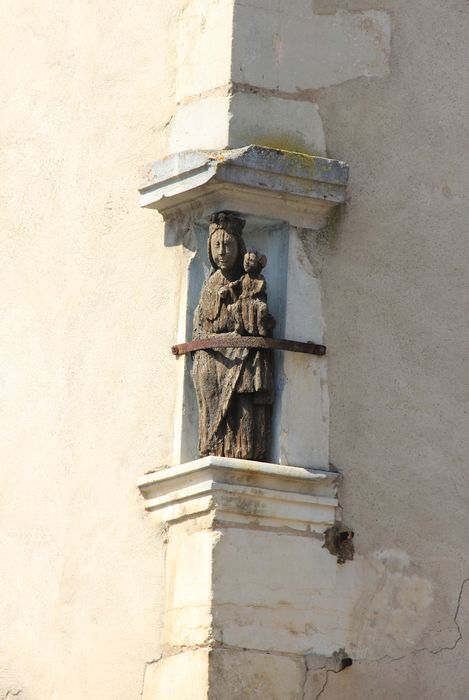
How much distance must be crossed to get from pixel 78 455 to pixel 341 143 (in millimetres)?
1593

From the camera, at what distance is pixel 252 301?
7781 millimetres

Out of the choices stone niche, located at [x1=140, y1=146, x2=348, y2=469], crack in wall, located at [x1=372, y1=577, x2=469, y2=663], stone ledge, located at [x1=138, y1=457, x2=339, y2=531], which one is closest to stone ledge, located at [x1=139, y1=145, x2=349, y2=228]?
stone niche, located at [x1=140, y1=146, x2=348, y2=469]

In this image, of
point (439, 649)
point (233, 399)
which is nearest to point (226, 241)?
point (233, 399)

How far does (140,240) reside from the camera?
8.23m

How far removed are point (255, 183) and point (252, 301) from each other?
0.44m

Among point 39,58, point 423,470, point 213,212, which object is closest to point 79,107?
point 39,58

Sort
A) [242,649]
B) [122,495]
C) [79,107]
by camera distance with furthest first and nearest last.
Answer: [79,107] → [122,495] → [242,649]

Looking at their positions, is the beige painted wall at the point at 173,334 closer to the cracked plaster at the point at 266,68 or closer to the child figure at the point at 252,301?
the cracked plaster at the point at 266,68

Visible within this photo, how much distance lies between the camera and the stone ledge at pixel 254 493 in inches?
298

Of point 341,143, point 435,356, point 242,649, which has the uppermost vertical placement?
point 341,143

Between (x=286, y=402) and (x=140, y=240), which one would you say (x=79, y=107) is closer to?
(x=140, y=240)

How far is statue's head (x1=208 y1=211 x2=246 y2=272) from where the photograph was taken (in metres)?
7.84

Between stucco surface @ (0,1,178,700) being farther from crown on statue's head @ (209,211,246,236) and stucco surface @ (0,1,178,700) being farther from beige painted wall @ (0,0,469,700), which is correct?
crown on statue's head @ (209,211,246,236)

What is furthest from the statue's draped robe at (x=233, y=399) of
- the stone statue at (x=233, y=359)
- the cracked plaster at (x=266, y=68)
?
the cracked plaster at (x=266, y=68)
